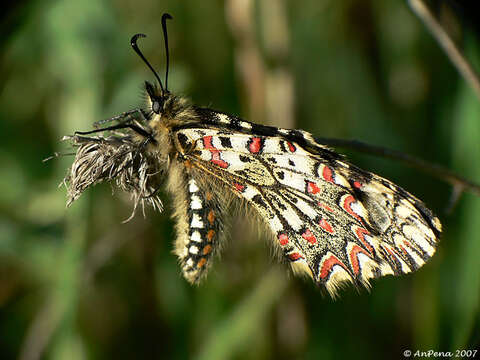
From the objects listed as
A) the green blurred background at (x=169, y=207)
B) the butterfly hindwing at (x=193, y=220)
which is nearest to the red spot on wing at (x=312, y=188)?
the butterfly hindwing at (x=193, y=220)

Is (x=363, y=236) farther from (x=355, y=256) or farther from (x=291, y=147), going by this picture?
(x=291, y=147)

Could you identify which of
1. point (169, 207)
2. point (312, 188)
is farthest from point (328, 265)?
point (169, 207)

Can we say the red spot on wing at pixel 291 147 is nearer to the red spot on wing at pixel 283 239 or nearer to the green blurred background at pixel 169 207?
the red spot on wing at pixel 283 239

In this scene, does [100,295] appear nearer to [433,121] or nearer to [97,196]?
[97,196]

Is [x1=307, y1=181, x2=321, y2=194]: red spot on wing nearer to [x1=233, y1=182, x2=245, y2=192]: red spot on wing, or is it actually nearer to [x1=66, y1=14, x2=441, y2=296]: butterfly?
[x1=66, y1=14, x2=441, y2=296]: butterfly

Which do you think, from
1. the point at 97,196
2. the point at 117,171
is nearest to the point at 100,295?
the point at 97,196

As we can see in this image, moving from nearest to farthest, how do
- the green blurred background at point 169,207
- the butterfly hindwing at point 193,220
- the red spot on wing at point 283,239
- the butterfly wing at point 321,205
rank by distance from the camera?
the butterfly wing at point 321,205
the red spot on wing at point 283,239
the butterfly hindwing at point 193,220
the green blurred background at point 169,207
